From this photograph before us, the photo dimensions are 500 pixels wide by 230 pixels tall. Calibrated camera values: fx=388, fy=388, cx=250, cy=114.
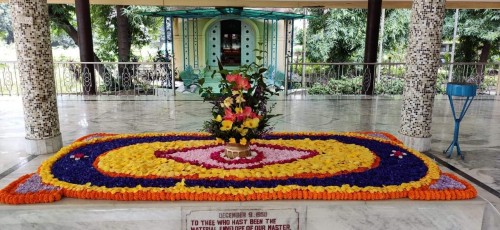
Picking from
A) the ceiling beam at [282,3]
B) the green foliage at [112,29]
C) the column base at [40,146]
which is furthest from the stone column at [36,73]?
the green foliage at [112,29]

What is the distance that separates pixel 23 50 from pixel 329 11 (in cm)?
1250

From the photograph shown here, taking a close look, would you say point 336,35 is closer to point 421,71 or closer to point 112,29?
point 112,29

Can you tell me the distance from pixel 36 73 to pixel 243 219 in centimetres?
273

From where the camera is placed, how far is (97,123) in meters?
5.62

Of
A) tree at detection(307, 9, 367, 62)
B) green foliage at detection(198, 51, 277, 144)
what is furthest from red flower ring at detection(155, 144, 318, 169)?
tree at detection(307, 9, 367, 62)

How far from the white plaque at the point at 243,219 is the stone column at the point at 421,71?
90.1 inches

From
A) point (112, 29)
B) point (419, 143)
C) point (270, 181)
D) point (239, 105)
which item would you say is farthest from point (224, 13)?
point (270, 181)

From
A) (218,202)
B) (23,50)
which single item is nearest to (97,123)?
(23,50)

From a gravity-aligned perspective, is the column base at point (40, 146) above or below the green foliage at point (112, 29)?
below

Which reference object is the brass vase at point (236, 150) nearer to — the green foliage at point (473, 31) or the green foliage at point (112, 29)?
the green foliage at point (112, 29)

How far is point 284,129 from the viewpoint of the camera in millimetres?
5223

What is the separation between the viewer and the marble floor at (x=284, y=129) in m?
2.62

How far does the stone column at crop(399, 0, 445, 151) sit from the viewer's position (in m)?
4.05

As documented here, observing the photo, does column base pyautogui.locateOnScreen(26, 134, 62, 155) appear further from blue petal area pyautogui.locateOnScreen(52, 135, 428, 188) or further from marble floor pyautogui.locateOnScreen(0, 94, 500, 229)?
blue petal area pyautogui.locateOnScreen(52, 135, 428, 188)
